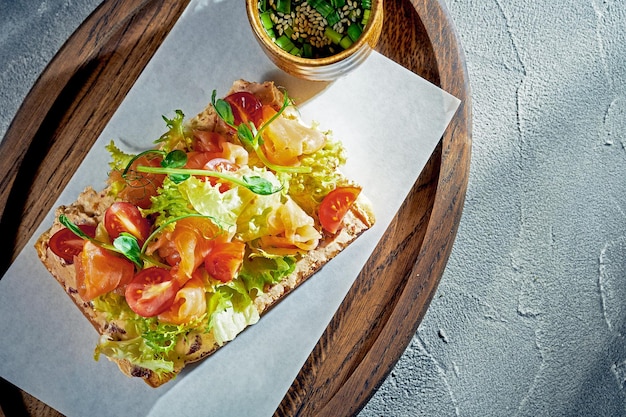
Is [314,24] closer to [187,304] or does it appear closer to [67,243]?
[187,304]

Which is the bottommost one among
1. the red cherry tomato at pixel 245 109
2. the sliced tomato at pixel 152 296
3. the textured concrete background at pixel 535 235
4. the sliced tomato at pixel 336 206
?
the textured concrete background at pixel 535 235

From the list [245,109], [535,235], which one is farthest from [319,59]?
[535,235]

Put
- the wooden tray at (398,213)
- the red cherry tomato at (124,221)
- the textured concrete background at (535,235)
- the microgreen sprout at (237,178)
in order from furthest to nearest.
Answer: the textured concrete background at (535,235)
the wooden tray at (398,213)
the red cherry tomato at (124,221)
the microgreen sprout at (237,178)

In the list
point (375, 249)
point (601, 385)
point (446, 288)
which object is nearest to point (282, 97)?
point (375, 249)

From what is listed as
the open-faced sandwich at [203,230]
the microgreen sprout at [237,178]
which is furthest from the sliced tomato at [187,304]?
the microgreen sprout at [237,178]

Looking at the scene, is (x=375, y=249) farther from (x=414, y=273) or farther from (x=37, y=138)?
(x=37, y=138)

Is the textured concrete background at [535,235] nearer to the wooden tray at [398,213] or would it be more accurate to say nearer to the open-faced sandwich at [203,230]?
the wooden tray at [398,213]
